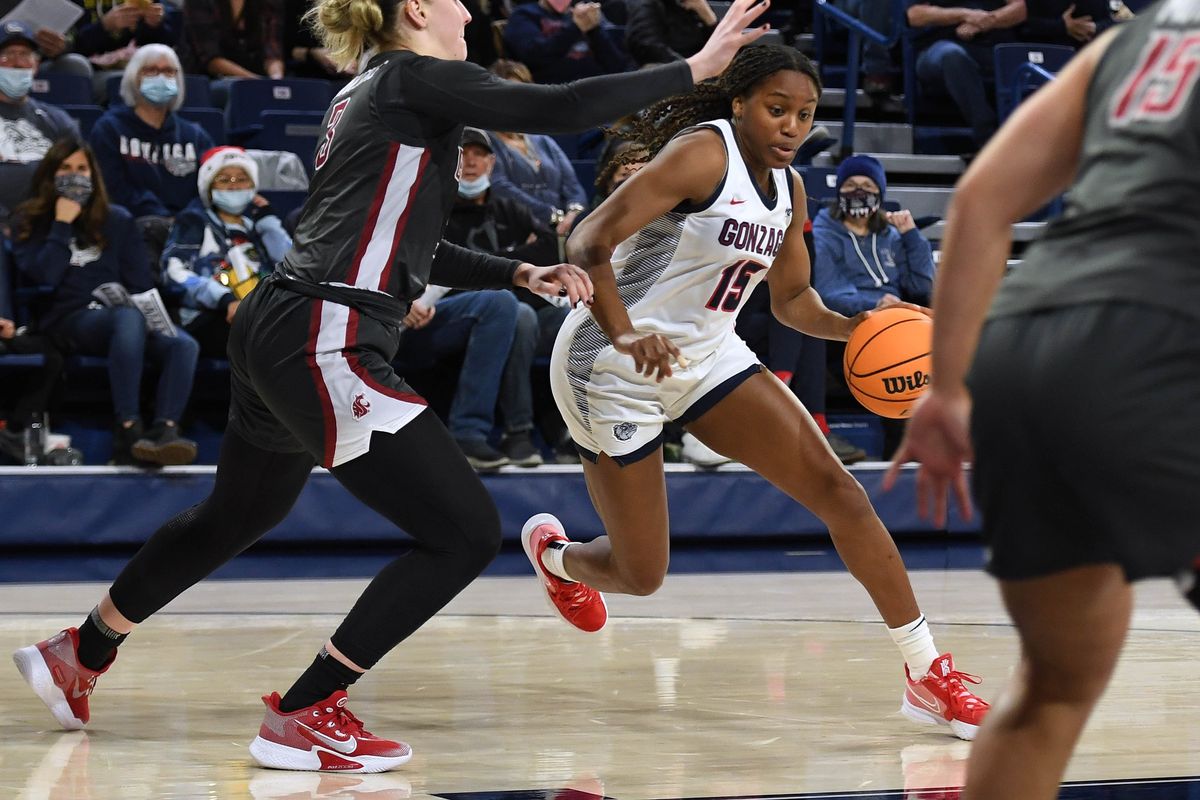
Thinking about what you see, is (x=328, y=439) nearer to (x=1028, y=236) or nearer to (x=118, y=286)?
(x=118, y=286)

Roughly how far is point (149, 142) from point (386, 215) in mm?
5054

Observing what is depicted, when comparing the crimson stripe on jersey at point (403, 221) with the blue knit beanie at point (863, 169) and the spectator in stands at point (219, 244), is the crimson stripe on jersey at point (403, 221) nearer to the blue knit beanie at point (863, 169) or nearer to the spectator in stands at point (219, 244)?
the spectator in stands at point (219, 244)

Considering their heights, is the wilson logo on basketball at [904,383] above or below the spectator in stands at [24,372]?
above

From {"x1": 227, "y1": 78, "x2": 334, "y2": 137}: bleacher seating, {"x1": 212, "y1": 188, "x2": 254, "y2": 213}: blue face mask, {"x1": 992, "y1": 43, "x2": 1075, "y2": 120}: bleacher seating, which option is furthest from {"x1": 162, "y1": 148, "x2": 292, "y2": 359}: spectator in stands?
{"x1": 992, "y1": 43, "x2": 1075, "y2": 120}: bleacher seating

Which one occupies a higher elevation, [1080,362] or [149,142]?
[1080,362]

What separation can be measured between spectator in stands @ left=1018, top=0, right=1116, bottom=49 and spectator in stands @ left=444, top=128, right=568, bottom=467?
4.93m

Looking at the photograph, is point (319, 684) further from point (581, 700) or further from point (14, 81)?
point (14, 81)

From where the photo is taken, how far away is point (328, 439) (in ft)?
10.8

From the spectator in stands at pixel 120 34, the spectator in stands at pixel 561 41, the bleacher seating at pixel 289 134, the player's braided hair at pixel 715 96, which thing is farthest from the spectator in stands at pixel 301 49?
the player's braided hair at pixel 715 96

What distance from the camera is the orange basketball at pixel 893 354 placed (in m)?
4.11

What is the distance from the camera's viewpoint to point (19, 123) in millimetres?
7848

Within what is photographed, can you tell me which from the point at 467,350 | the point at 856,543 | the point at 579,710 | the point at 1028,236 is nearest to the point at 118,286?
the point at 467,350

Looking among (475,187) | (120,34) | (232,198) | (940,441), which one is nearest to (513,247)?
(475,187)

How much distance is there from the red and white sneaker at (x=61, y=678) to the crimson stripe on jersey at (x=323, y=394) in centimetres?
95
